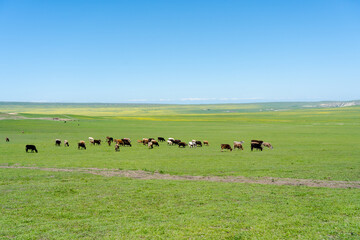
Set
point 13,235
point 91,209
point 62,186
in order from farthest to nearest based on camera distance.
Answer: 1. point 62,186
2. point 91,209
3. point 13,235

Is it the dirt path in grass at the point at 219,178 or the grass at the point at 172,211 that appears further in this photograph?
the dirt path in grass at the point at 219,178

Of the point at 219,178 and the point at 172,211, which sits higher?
the point at 172,211

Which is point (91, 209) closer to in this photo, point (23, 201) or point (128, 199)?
point (128, 199)

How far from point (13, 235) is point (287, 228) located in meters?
9.29

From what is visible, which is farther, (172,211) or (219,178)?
(219,178)

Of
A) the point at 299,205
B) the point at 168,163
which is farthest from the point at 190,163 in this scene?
the point at 299,205

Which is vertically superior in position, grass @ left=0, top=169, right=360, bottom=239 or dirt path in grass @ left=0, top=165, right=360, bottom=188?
grass @ left=0, top=169, right=360, bottom=239

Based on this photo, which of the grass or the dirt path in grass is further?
the dirt path in grass

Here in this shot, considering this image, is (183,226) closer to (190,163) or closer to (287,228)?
(287,228)

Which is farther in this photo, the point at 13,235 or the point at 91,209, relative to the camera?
the point at 91,209

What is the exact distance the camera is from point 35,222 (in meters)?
9.72

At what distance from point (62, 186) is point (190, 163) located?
428 inches

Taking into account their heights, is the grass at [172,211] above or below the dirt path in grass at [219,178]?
above

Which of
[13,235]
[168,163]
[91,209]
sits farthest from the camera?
[168,163]
